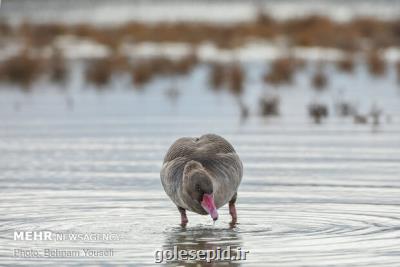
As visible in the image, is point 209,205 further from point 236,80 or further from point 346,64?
point 346,64

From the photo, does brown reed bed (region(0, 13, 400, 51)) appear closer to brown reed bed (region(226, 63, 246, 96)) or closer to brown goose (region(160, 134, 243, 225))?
brown reed bed (region(226, 63, 246, 96))

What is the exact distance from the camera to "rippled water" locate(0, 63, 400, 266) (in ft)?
30.6

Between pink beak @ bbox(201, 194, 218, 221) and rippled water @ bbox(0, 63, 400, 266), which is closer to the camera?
rippled water @ bbox(0, 63, 400, 266)

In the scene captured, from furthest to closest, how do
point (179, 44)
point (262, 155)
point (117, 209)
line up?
1. point (179, 44)
2. point (262, 155)
3. point (117, 209)

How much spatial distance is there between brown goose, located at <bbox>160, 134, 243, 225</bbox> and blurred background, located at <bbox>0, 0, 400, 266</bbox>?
0.88ft

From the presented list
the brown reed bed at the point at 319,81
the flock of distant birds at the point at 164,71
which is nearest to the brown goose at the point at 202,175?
the flock of distant birds at the point at 164,71

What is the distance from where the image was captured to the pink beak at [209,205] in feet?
31.2

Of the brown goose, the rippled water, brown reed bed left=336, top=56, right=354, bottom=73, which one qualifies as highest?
the brown goose

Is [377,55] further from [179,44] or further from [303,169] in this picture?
[303,169]

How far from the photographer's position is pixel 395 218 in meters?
10.4

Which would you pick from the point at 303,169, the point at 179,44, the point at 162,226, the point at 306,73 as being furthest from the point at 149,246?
the point at 179,44

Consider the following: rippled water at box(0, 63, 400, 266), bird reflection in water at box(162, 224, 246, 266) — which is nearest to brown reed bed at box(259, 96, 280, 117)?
rippled water at box(0, 63, 400, 266)

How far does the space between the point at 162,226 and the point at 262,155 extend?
500 cm

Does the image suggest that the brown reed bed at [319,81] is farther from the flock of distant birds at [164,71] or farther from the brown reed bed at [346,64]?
the brown reed bed at [346,64]
